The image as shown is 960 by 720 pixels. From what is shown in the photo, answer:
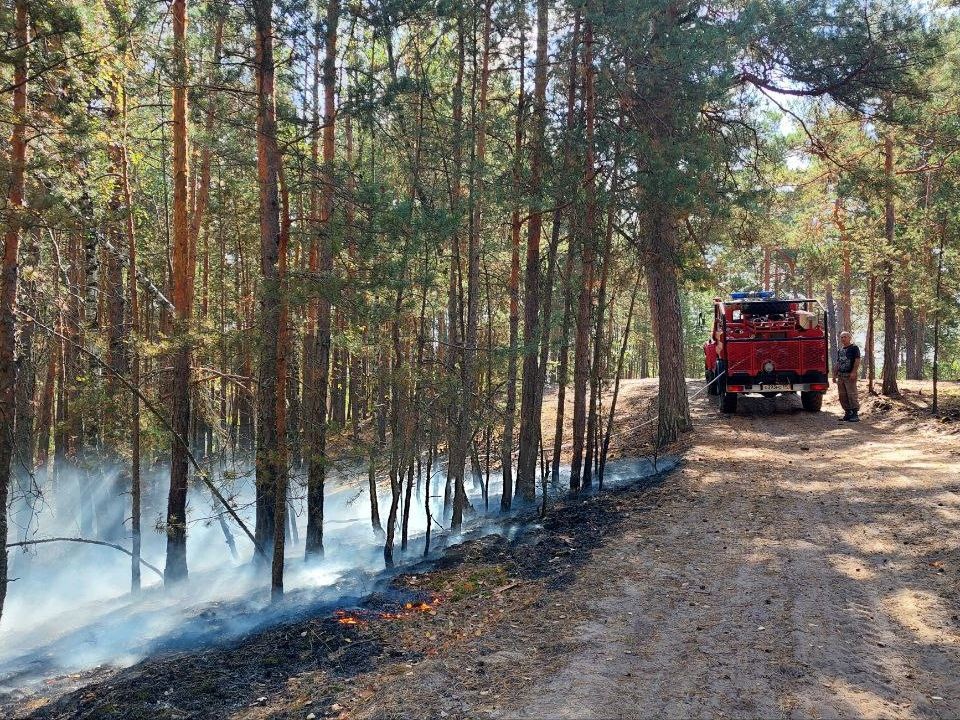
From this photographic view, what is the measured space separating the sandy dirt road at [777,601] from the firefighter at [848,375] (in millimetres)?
4498

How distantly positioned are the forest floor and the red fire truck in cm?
613

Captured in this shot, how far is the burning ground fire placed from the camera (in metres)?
7.17

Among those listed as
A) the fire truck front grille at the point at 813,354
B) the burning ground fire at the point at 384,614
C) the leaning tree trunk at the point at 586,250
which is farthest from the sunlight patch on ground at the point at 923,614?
the fire truck front grille at the point at 813,354

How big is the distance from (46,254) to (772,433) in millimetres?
17850

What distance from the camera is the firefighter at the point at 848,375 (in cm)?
1597

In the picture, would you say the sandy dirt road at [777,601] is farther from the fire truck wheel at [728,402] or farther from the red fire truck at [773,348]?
the fire truck wheel at [728,402]

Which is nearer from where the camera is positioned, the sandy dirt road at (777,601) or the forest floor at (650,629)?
the sandy dirt road at (777,601)

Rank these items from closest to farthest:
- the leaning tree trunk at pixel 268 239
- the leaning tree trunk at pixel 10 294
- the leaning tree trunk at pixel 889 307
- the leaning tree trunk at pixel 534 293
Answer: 1. the leaning tree trunk at pixel 10 294
2. the leaning tree trunk at pixel 268 239
3. the leaning tree trunk at pixel 534 293
4. the leaning tree trunk at pixel 889 307

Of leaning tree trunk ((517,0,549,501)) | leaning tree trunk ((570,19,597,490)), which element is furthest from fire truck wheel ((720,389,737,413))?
leaning tree trunk ((517,0,549,501))

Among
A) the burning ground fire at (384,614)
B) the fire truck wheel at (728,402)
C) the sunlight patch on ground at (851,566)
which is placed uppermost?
the fire truck wheel at (728,402)

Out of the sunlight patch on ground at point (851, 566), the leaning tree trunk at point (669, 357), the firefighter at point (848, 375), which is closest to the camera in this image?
the sunlight patch on ground at point (851, 566)

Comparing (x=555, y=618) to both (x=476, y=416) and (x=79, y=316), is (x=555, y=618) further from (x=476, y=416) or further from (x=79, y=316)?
(x=79, y=316)

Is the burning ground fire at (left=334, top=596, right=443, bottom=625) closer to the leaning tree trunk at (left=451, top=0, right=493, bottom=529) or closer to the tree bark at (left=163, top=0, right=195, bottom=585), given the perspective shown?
the leaning tree trunk at (left=451, top=0, right=493, bottom=529)

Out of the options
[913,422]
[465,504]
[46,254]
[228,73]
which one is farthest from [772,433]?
[46,254]
